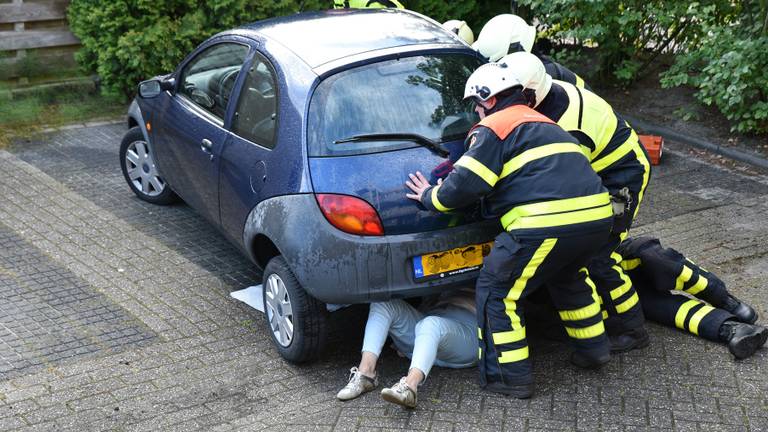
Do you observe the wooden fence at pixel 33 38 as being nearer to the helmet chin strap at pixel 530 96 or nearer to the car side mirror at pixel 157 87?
the car side mirror at pixel 157 87

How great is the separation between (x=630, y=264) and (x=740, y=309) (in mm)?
665

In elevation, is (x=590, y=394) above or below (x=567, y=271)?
below

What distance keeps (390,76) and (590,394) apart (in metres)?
2.04

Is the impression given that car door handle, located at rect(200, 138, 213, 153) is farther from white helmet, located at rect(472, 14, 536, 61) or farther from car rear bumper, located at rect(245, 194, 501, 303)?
white helmet, located at rect(472, 14, 536, 61)

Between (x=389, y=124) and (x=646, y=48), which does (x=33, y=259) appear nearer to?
(x=389, y=124)

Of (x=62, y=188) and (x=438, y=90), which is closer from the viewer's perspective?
(x=438, y=90)

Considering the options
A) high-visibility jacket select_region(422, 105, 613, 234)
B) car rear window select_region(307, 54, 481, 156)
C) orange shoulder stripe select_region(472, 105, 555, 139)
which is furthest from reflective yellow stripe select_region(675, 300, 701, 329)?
car rear window select_region(307, 54, 481, 156)

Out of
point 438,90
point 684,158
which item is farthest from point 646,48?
point 438,90

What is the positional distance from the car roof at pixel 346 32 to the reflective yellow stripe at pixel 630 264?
1.61 metres

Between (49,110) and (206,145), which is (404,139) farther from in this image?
(49,110)

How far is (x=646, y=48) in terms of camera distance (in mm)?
10023

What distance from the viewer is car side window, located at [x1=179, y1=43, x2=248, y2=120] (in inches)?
238

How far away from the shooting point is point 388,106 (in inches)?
207

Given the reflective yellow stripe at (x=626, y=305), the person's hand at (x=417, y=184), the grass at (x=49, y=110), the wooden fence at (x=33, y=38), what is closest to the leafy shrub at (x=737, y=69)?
the reflective yellow stripe at (x=626, y=305)
